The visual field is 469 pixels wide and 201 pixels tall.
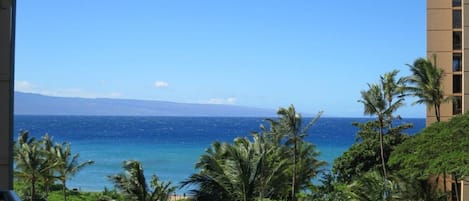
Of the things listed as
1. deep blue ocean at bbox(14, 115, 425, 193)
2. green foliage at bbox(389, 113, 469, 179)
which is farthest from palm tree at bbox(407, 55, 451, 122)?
deep blue ocean at bbox(14, 115, 425, 193)

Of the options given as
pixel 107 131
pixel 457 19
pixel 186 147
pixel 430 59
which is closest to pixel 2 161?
pixel 430 59

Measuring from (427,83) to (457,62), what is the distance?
4.11 m

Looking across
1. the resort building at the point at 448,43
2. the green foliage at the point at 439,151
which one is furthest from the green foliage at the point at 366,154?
the green foliage at the point at 439,151

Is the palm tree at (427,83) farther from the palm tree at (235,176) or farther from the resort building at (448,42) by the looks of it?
the palm tree at (235,176)

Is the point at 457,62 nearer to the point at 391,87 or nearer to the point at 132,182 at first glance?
the point at 391,87

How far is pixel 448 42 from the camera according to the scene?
3206cm

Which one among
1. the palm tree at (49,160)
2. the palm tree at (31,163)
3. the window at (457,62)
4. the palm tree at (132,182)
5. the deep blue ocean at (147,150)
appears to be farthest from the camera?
the deep blue ocean at (147,150)

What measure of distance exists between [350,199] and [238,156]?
4803 millimetres

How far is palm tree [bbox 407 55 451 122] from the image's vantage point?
1139 inches

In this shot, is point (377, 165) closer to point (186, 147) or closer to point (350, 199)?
point (350, 199)

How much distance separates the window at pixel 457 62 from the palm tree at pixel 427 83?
9.43 feet

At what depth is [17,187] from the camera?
35.9 meters

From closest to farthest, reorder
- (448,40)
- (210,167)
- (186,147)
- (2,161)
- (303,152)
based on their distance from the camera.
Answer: (2,161) → (210,167) → (303,152) → (448,40) → (186,147)

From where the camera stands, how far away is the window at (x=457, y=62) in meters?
32.2
